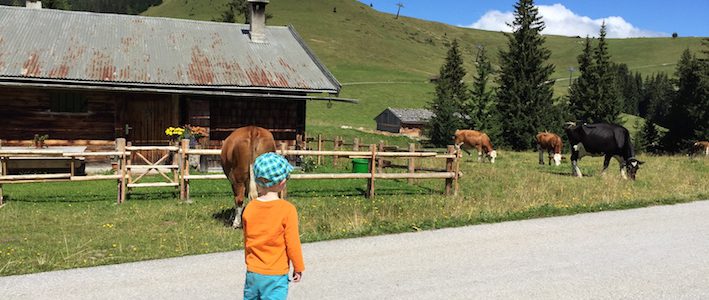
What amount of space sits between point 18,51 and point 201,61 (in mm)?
→ 5992

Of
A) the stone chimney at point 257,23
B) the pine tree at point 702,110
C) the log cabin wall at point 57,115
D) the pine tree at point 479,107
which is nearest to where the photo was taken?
the log cabin wall at point 57,115

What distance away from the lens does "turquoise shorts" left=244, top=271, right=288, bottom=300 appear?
3850 millimetres

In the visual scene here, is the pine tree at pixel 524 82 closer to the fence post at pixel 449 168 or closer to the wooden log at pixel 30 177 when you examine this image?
the fence post at pixel 449 168

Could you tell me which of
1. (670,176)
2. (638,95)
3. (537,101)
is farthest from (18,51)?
(638,95)

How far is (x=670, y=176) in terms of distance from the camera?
17.4m

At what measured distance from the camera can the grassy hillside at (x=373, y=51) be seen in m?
78.3

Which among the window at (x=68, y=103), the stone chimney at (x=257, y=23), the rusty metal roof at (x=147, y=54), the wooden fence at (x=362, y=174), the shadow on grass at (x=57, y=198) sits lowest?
the shadow on grass at (x=57, y=198)

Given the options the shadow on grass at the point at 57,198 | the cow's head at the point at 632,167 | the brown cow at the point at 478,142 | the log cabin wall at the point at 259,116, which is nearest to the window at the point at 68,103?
the log cabin wall at the point at 259,116

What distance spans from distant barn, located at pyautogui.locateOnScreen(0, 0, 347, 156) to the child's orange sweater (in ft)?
48.6

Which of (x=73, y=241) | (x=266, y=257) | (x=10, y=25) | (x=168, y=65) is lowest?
(x=73, y=241)

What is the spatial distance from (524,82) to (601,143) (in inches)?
1090

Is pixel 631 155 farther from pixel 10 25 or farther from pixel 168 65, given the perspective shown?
pixel 10 25

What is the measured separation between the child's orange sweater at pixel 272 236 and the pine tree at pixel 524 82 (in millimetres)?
41782

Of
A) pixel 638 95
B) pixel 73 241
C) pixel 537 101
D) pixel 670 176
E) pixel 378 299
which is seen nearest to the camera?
pixel 378 299
